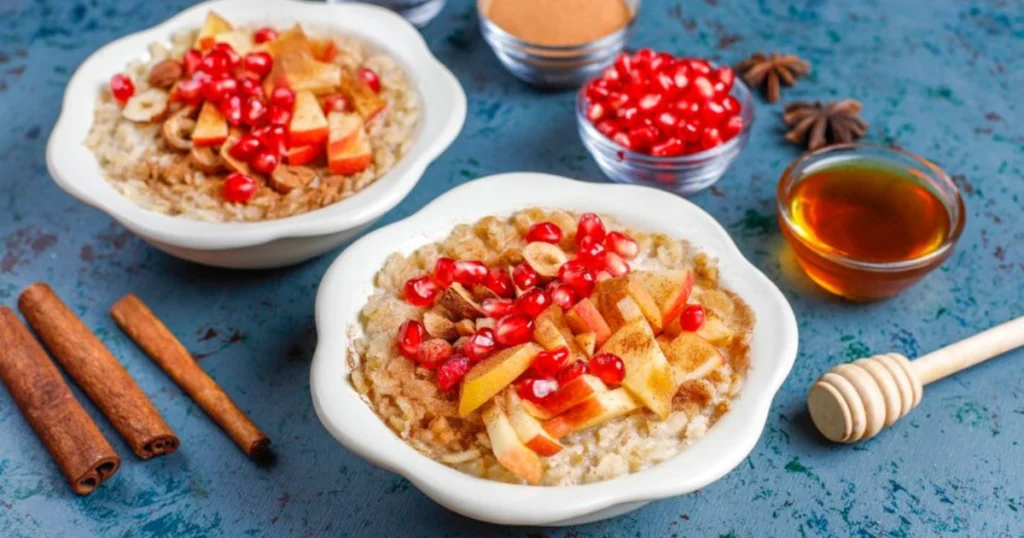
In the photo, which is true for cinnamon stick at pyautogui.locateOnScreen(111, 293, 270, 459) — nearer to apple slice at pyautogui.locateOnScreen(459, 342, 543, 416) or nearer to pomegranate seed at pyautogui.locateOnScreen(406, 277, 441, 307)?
pomegranate seed at pyautogui.locateOnScreen(406, 277, 441, 307)

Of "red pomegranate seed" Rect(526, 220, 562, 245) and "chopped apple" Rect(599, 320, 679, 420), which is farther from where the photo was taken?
"red pomegranate seed" Rect(526, 220, 562, 245)

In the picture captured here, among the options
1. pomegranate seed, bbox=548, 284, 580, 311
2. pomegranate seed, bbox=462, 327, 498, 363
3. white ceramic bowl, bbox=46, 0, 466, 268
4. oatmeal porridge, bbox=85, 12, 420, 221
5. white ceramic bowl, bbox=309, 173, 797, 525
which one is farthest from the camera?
oatmeal porridge, bbox=85, 12, 420, 221

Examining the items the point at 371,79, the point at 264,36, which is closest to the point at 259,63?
the point at 264,36

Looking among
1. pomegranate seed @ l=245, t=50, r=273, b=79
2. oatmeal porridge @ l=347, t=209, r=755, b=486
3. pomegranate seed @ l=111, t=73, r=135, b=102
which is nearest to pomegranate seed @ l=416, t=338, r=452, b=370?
oatmeal porridge @ l=347, t=209, r=755, b=486

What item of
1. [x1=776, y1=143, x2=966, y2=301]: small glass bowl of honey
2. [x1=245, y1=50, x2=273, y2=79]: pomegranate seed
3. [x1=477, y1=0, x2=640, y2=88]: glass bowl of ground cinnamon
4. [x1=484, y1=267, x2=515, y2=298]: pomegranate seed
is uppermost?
[x1=245, y1=50, x2=273, y2=79]: pomegranate seed

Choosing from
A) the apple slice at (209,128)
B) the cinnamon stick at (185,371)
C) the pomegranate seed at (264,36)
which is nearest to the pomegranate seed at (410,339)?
the cinnamon stick at (185,371)

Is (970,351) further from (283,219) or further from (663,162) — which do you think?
(283,219)

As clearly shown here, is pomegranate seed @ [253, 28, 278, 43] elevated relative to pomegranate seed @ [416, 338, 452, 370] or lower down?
elevated
